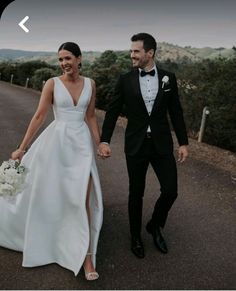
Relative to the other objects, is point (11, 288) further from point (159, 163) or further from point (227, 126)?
point (227, 126)

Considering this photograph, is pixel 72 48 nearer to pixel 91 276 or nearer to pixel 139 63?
pixel 139 63

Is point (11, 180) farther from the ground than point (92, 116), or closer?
closer

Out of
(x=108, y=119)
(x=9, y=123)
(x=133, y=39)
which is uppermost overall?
(x=133, y=39)

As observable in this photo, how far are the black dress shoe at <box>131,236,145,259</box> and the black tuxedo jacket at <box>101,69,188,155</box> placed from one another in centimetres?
96

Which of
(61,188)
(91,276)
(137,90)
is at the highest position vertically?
(137,90)

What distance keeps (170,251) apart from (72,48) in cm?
242

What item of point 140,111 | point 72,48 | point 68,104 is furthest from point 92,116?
point 72,48

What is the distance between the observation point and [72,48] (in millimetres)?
4156

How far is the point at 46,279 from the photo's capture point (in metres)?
4.07

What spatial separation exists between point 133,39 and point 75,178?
1.50 metres

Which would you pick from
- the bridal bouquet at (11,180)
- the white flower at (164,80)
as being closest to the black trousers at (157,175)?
the white flower at (164,80)

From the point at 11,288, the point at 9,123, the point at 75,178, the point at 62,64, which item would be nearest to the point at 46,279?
the point at 11,288

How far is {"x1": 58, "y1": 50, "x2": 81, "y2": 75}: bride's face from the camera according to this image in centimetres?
415

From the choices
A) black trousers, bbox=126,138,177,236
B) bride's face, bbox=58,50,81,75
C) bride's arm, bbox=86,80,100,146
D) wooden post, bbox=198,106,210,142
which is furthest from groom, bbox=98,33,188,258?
wooden post, bbox=198,106,210,142
